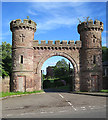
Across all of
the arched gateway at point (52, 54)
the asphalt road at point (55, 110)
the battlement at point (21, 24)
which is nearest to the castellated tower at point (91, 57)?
the arched gateway at point (52, 54)

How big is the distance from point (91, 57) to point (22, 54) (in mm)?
9927

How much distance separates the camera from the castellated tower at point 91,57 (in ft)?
71.1

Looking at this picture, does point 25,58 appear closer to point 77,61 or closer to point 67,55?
point 67,55

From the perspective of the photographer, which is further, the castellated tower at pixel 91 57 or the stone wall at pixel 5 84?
the castellated tower at pixel 91 57

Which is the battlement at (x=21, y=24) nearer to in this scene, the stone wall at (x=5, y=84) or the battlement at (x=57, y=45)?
the battlement at (x=57, y=45)

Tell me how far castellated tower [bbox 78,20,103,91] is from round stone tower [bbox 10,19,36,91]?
7599 millimetres

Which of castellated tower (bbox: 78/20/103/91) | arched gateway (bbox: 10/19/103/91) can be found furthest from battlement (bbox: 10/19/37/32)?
castellated tower (bbox: 78/20/103/91)

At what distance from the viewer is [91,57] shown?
2195 cm

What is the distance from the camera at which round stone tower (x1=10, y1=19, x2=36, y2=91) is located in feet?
67.8

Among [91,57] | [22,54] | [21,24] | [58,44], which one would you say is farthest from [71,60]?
[21,24]

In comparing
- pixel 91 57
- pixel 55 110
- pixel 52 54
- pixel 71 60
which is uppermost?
pixel 52 54

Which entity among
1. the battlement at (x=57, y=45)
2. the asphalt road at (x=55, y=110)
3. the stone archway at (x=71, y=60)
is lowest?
the asphalt road at (x=55, y=110)

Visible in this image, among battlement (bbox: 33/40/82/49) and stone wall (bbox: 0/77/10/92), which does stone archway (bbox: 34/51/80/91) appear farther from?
stone wall (bbox: 0/77/10/92)

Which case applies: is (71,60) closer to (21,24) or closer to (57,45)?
(57,45)
